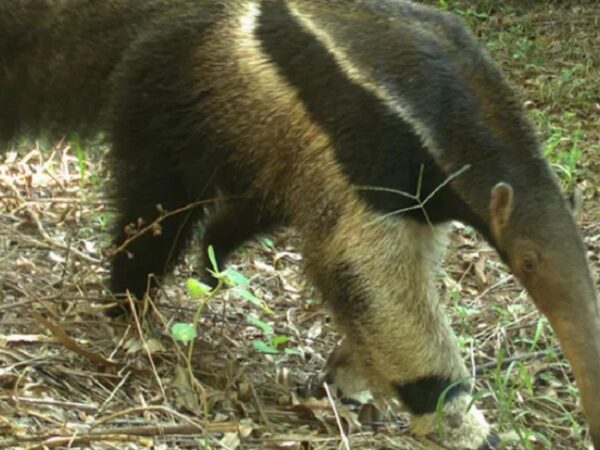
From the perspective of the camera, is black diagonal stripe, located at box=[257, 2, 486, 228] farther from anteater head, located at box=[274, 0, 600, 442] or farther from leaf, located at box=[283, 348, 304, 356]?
leaf, located at box=[283, 348, 304, 356]

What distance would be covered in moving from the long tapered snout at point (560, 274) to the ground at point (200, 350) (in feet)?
1.11

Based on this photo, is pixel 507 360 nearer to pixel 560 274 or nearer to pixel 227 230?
pixel 560 274

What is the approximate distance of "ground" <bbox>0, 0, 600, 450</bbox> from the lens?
4117mm

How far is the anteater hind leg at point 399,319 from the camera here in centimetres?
445

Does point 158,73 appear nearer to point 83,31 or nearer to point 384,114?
point 83,31

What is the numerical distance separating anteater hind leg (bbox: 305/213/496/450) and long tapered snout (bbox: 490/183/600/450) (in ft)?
1.35

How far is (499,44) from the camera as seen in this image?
1257cm

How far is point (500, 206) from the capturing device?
424 cm

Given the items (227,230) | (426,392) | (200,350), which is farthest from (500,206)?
(227,230)

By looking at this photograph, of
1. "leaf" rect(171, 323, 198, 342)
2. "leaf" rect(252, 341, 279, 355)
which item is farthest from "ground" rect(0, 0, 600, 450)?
"leaf" rect(171, 323, 198, 342)

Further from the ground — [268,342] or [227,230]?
[227,230]

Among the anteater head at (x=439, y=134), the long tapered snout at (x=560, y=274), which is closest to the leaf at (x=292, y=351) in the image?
the anteater head at (x=439, y=134)

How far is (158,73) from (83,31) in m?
0.43

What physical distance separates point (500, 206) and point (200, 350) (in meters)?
1.63
